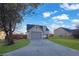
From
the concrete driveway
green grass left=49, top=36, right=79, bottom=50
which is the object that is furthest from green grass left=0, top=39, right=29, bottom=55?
green grass left=49, top=36, right=79, bottom=50

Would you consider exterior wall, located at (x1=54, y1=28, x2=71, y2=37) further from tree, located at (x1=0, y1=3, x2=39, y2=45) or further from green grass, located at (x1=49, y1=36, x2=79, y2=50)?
tree, located at (x1=0, y1=3, x2=39, y2=45)

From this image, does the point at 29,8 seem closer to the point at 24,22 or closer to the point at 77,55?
the point at 24,22

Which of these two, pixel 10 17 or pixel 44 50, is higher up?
pixel 10 17

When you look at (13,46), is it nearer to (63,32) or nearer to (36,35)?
(36,35)

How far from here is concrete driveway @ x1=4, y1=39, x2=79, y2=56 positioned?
11.8 feet

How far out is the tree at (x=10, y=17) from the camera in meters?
3.67

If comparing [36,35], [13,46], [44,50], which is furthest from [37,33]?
[13,46]

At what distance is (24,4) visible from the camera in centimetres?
366

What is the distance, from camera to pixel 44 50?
3.64 meters

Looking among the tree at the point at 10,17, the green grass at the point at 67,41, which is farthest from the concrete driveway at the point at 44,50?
the tree at the point at 10,17

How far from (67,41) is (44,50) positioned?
0.31 m

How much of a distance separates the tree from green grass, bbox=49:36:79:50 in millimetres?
485

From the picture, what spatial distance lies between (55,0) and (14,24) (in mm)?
591

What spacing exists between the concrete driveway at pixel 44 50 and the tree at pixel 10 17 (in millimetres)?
184
